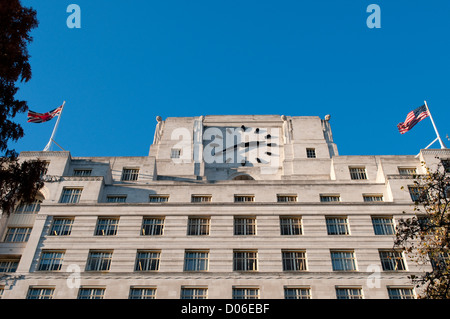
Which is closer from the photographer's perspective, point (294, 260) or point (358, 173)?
point (294, 260)

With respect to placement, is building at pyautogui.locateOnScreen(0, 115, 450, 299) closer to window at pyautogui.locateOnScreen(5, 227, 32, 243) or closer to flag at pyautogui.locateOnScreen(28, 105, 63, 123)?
window at pyautogui.locateOnScreen(5, 227, 32, 243)

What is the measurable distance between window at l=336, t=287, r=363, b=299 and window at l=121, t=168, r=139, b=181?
27642 mm

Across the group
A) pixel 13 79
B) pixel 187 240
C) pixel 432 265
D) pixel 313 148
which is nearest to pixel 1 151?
pixel 13 79

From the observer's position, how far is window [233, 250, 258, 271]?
41188mm

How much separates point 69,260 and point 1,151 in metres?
19.8

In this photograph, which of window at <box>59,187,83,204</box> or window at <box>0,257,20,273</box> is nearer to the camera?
window at <box>0,257,20,273</box>

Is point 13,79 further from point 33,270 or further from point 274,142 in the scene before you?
point 274,142

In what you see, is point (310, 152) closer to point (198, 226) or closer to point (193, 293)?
point (198, 226)

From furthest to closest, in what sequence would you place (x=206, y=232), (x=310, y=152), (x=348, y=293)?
1. (x=310, y=152)
2. (x=206, y=232)
3. (x=348, y=293)

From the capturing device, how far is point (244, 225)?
147ft

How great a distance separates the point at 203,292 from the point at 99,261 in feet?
35.2

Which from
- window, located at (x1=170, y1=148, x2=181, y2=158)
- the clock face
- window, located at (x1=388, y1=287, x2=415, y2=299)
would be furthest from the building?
the clock face

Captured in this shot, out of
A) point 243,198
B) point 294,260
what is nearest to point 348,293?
point 294,260
